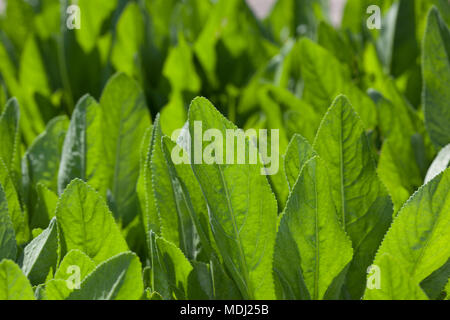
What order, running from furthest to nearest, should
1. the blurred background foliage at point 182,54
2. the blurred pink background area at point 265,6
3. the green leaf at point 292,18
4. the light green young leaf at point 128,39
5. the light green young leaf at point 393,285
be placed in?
the blurred pink background area at point 265,6 → the green leaf at point 292,18 → the light green young leaf at point 128,39 → the blurred background foliage at point 182,54 → the light green young leaf at point 393,285

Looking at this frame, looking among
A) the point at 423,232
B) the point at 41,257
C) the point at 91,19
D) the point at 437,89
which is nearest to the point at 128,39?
the point at 91,19

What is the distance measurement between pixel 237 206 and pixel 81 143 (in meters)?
0.57

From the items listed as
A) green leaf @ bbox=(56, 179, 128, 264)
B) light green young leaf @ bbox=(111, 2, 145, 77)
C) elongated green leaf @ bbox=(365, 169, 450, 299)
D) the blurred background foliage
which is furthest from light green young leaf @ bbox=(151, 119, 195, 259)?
light green young leaf @ bbox=(111, 2, 145, 77)

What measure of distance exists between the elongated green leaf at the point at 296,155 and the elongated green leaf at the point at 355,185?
7 centimetres

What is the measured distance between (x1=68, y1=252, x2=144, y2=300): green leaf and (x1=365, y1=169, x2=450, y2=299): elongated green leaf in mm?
427

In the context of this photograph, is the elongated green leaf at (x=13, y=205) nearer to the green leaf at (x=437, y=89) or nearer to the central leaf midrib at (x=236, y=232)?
the central leaf midrib at (x=236, y=232)

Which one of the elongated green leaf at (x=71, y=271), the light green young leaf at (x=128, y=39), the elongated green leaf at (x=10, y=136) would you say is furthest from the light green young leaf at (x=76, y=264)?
the light green young leaf at (x=128, y=39)

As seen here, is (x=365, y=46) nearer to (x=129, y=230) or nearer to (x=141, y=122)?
(x=141, y=122)

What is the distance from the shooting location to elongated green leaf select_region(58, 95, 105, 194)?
1.68m

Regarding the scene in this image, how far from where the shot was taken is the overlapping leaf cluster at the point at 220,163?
1.27m

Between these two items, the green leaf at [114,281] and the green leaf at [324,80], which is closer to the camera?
the green leaf at [114,281]

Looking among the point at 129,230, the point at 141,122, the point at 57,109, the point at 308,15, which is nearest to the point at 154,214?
the point at 129,230

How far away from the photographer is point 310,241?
4.23 ft

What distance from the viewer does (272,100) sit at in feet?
6.77
